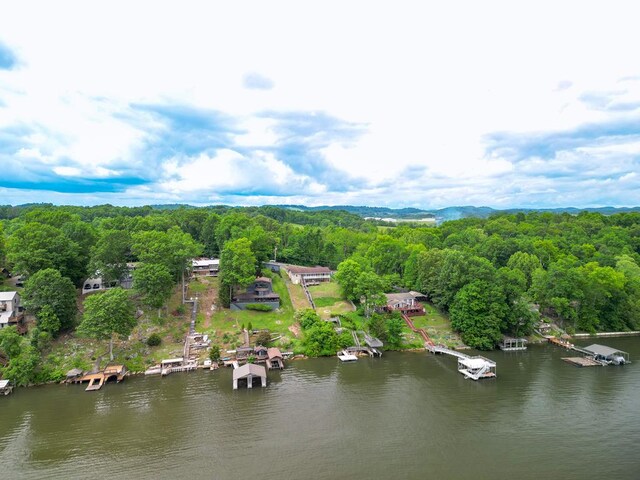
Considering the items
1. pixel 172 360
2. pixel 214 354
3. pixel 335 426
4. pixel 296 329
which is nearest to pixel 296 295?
pixel 296 329

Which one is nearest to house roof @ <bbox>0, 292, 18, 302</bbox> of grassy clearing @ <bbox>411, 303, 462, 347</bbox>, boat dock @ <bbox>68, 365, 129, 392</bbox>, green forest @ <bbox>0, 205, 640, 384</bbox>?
green forest @ <bbox>0, 205, 640, 384</bbox>

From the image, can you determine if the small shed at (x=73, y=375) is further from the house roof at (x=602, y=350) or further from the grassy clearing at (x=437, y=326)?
the house roof at (x=602, y=350)

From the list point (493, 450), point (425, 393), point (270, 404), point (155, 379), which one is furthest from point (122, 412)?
point (493, 450)

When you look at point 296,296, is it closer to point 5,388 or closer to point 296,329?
point 296,329

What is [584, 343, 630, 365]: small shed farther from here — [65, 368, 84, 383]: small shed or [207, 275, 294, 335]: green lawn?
[65, 368, 84, 383]: small shed

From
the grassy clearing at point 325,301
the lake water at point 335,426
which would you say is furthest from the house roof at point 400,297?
the lake water at point 335,426
